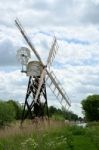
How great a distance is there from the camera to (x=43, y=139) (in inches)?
951

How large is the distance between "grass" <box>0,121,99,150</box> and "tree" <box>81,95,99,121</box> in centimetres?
8622

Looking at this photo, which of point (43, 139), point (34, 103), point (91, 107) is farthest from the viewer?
point (91, 107)

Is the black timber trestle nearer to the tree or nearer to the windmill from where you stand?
the windmill

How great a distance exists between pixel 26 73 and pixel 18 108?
77.6 m

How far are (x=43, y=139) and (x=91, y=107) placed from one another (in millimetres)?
97831

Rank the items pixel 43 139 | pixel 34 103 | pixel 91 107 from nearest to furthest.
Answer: pixel 43 139 < pixel 34 103 < pixel 91 107

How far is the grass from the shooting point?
2084 cm

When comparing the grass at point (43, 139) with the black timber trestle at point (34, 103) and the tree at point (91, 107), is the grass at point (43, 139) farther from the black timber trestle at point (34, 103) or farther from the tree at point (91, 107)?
the tree at point (91, 107)

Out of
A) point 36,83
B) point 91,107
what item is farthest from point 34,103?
point 91,107

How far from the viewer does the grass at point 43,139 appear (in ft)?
68.4

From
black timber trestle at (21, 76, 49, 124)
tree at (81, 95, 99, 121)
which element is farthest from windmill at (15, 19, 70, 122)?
tree at (81, 95, 99, 121)

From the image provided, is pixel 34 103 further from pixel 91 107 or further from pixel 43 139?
pixel 91 107

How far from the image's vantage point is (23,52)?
49156 millimetres

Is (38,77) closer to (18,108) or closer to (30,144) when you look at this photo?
(30,144)
